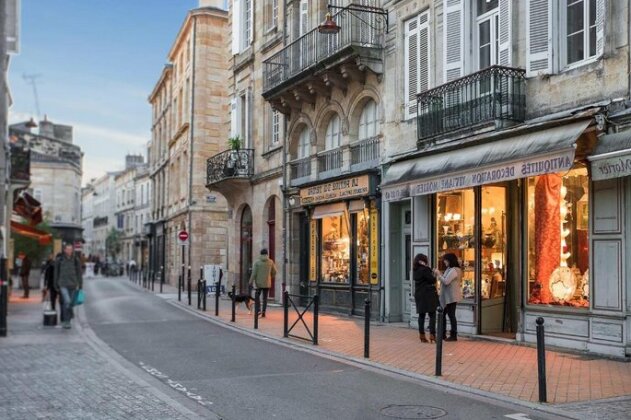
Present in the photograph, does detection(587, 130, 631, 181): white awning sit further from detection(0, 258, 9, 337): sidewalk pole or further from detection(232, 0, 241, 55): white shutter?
detection(232, 0, 241, 55): white shutter

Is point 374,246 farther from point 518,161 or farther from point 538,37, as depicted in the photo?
point 538,37

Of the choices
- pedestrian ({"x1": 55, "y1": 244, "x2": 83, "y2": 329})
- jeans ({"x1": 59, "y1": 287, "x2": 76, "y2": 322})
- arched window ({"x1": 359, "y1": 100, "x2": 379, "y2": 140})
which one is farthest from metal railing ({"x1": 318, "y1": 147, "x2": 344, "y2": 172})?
jeans ({"x1": 59, "y1": 287, "x2": 76, "y2": 322})

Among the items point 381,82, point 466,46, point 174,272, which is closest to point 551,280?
point 466,46

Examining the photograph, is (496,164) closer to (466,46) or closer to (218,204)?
(466,46)

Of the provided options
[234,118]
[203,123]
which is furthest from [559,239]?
[203,123]

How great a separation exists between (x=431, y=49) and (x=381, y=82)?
87.6 inches

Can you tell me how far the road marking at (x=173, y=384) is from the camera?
26.1ft

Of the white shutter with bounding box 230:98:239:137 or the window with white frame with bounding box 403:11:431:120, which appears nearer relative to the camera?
the window with white frame with bounding box 403:11:431:120

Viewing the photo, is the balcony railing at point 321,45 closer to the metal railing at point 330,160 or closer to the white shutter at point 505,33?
the metal railing at point 330,160

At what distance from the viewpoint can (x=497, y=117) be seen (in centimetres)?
1254

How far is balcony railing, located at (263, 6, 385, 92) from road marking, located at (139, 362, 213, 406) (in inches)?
377

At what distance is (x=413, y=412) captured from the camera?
24.1 ft

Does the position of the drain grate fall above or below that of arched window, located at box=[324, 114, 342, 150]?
below

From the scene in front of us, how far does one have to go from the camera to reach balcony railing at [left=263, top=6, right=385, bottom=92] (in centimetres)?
1728
